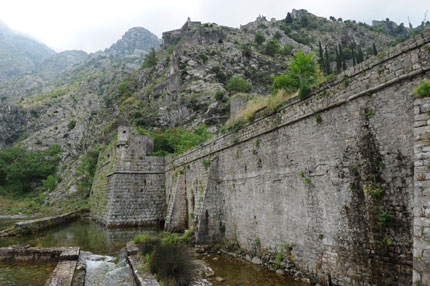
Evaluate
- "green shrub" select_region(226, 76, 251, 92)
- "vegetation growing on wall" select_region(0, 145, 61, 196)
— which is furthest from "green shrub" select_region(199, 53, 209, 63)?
"vegetation growing on wall" select_region(0, 145, 61, 196)

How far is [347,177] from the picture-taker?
5961 mm

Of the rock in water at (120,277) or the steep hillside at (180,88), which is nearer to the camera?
the rock in water at (120,277)

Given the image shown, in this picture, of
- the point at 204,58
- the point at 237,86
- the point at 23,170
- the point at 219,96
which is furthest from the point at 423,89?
the point at 204,58

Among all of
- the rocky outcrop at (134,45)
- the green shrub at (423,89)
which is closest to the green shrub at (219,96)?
the green shrub at (423,89)

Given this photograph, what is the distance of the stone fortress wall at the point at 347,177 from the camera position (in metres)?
4.71

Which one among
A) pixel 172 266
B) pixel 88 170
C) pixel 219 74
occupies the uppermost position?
pixel 219 74

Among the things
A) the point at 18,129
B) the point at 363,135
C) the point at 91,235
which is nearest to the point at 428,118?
the point at 363,135

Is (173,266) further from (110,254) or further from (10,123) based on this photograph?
(10,123)

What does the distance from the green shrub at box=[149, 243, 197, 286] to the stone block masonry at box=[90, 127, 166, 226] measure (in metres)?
13.4

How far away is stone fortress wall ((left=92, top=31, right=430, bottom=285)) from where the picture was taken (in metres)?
4.71

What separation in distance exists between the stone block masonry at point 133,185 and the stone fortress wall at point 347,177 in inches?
462

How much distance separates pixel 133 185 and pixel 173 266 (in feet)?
49.0

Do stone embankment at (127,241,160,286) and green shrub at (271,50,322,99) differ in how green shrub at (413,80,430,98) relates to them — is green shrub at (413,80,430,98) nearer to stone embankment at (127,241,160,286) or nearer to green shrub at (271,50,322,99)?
green shrub at (271,50,322,99)

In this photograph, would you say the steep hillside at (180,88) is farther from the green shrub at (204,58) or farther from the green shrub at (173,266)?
the green shrub at (173,266)
